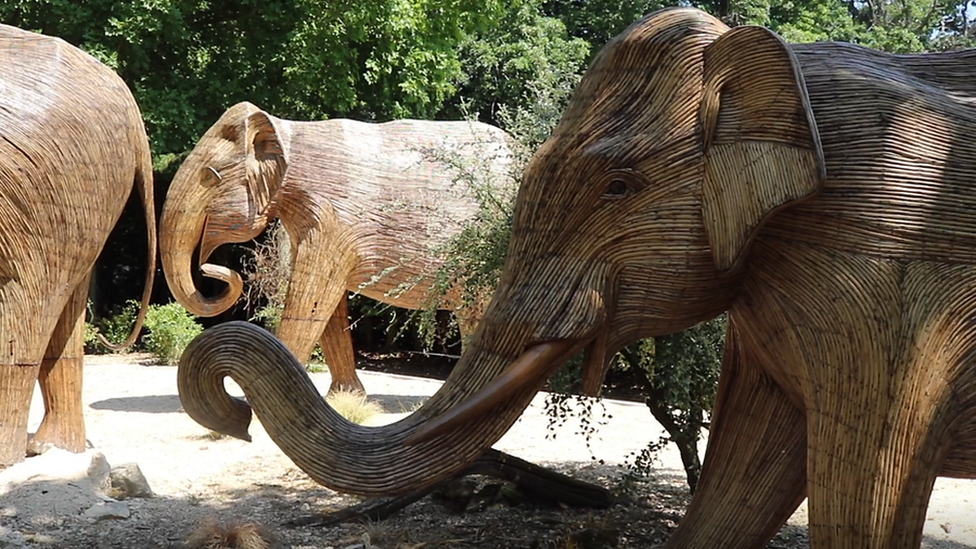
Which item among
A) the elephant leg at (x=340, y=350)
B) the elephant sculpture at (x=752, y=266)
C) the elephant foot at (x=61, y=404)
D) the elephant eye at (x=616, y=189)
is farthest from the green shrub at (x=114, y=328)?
the elephant eye at (x=616, y=189)

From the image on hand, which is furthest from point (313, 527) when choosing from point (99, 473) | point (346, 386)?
point (346, 386)

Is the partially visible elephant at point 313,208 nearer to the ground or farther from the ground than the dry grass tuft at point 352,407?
farther from the ground

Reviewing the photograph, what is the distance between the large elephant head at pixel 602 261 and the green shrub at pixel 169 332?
10.7 meters

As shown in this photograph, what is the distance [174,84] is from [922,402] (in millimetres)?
12777

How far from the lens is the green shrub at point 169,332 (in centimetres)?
1323

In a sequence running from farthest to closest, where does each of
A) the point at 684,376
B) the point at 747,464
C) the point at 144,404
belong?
the point at 144,404 → the point at 684,376 → the point at 747,464

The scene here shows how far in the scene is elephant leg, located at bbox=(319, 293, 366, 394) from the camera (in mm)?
9016

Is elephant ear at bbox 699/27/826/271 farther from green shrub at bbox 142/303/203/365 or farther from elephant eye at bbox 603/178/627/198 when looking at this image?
green shrub at bbox 142/303/203/365

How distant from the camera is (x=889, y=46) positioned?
13.6 meters

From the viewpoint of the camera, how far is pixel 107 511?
4785 mm

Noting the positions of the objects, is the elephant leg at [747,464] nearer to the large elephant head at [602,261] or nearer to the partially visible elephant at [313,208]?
the large elephant head at [602,261]

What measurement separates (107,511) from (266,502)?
0.89 metres

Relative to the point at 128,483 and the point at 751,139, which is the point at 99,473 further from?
the point at 751,139

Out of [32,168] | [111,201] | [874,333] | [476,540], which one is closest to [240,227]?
[111,201]
